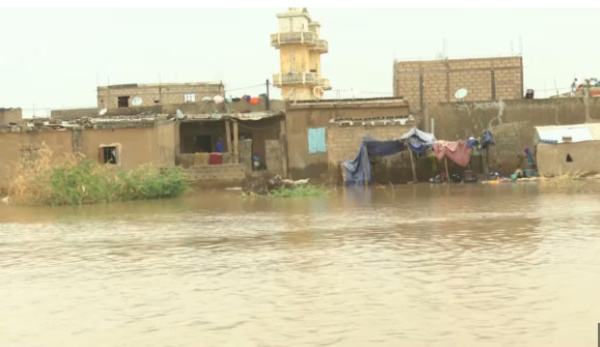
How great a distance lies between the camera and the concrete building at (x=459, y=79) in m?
37.3

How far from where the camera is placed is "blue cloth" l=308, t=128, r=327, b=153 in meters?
32.2

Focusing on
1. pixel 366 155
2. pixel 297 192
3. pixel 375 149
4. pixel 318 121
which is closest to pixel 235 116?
pixel 318 121

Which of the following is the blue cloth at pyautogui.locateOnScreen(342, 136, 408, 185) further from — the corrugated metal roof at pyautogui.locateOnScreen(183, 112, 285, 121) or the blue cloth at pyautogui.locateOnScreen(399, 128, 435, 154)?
the corrugated metal roof at pyautogui.locateOnScreen(183, 112, 285, 121)

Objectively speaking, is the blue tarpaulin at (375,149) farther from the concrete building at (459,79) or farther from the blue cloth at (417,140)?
the concrete building at (459,79)

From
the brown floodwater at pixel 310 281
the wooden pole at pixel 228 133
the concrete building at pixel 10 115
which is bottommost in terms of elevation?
the brown floodwater at pixel 310 281

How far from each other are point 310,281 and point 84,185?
1574cm

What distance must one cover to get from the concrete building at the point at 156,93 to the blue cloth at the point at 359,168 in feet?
56.4

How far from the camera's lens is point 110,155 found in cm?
2994

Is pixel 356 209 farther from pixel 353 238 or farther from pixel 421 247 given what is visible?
pixel 421 247

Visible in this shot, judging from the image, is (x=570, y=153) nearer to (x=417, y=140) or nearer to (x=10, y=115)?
(x=417, y=140)

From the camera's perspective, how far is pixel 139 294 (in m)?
7.73

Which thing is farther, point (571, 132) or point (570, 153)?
point (571, 132)

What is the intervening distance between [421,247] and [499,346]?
5.11 meters

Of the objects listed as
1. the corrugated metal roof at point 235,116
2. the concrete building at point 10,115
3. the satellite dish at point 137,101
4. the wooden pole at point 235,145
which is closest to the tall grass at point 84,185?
the wooden pole at point 235,145
